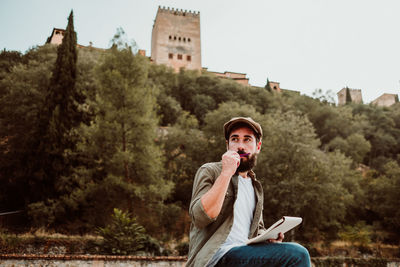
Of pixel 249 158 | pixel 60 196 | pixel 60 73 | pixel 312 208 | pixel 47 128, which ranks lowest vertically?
pixel 312 208

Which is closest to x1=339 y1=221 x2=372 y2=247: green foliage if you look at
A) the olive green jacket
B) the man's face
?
the man's face

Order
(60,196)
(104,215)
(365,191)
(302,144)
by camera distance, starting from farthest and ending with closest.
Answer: (365,191)
(302,144)
(104,215)
(60,196)

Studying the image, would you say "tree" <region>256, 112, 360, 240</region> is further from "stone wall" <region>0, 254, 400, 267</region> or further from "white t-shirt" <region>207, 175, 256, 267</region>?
"white t-shirt" <region>207, 175, 256, 267</region>

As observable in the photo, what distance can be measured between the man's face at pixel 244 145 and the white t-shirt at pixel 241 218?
13 cm

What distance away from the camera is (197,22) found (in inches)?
2454

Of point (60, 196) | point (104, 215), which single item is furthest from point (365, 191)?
point (60, 196)

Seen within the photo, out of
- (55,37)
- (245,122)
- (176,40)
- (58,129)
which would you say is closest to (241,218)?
(245,122)

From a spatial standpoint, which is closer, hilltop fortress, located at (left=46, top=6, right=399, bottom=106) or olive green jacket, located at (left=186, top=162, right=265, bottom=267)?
olive green jacket, located at (left=186, top=162, right=265, bottom=267)

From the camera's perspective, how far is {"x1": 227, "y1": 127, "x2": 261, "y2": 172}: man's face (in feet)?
7.97

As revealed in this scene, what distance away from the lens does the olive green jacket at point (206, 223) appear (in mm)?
1966

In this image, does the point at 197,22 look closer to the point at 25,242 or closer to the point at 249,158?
the point at 25,242

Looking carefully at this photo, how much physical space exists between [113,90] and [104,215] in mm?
6633

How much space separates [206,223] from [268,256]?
0.47 m

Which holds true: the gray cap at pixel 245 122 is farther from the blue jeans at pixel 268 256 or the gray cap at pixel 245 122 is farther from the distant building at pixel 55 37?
the distant building at pixel 55 37
